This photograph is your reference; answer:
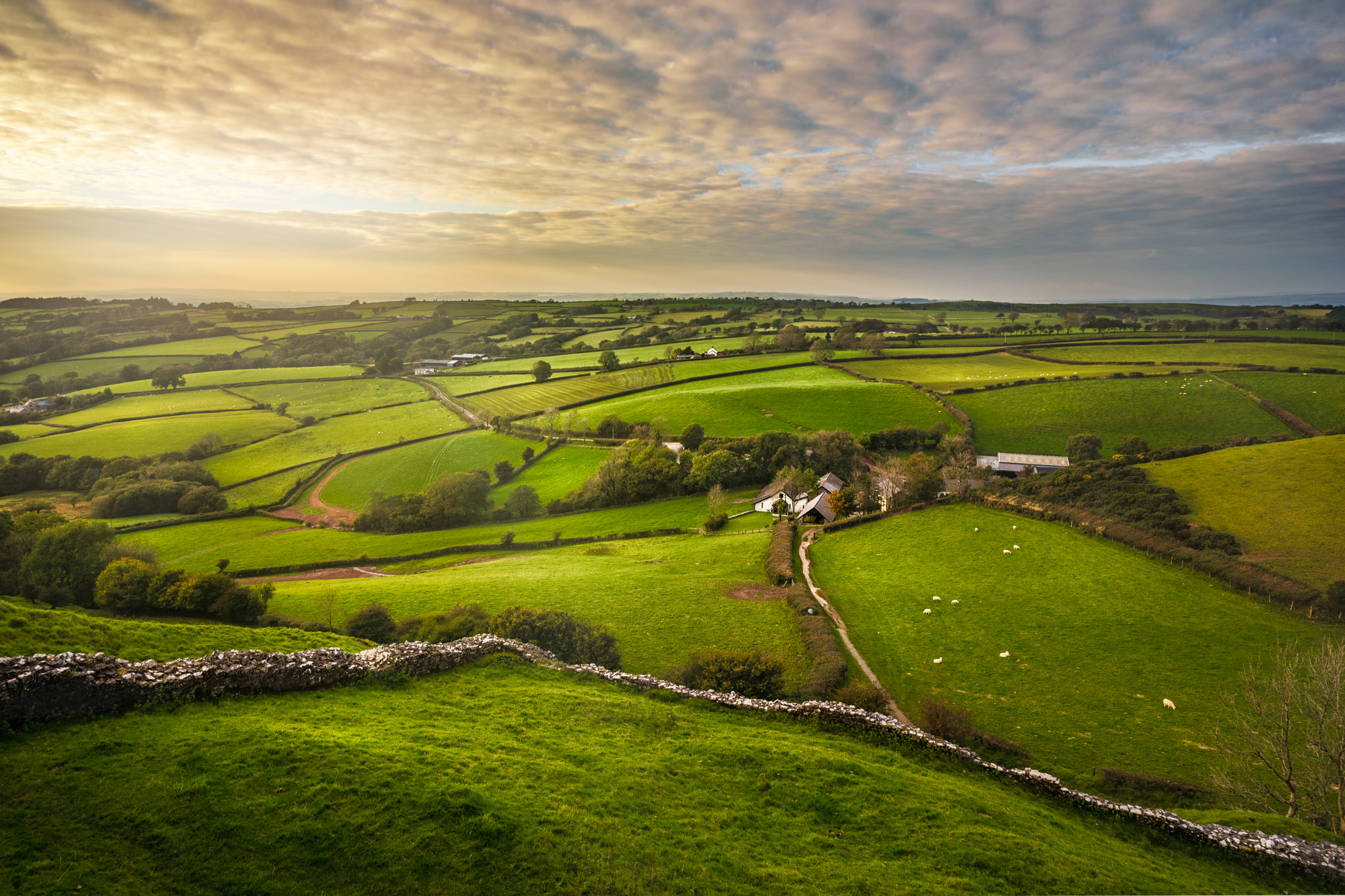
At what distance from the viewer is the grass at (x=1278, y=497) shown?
33.6 metres

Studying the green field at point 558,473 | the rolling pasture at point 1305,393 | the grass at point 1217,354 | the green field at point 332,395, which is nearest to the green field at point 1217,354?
the grass at point 1217,354

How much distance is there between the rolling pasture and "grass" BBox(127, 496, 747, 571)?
76.4m

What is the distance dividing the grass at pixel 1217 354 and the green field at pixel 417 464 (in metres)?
105

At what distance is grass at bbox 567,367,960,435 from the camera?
80.1 meters

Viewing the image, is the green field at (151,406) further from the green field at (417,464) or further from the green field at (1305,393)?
the green field at (1305,393)

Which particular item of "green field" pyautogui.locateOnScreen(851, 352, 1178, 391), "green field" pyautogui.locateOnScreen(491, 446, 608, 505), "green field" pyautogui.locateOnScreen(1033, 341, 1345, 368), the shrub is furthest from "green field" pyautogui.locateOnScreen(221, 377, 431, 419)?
"green field" pyautogui.locateOnScreen(1033, 341, 1345, 368)

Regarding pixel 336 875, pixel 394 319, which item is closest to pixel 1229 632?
pixel 336 875

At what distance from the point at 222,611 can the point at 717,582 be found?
28.8 metres

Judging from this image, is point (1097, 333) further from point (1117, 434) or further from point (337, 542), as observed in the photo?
point (337, 542)

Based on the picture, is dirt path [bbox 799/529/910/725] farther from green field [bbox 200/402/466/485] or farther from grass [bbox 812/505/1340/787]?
green field [bbox 200/402/466/485]

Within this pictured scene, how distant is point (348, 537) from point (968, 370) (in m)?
104

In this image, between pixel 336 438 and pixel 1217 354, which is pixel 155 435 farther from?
pixel 1217 354

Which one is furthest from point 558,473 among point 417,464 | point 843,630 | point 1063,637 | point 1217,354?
point 1217,354

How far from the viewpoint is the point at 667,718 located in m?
17.8
